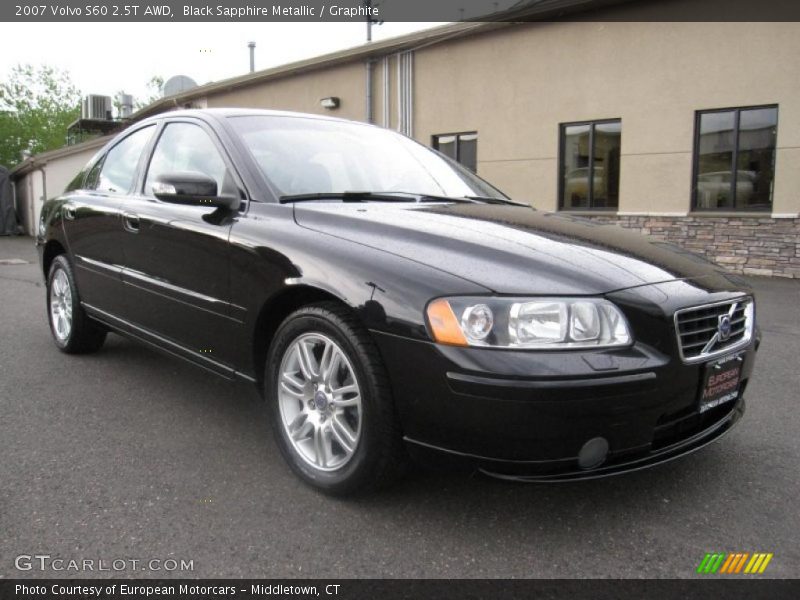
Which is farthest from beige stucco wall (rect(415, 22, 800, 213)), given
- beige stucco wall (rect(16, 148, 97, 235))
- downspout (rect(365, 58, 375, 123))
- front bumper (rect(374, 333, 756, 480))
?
beige stucco wall (rect(16, 148, 97, 235))

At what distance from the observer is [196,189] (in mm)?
3021

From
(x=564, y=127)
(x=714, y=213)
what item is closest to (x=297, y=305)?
(x=714, y=213)

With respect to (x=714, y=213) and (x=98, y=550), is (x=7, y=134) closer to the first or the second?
(x=714, y=213)

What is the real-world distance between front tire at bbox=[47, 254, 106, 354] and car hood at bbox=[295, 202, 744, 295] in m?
2.43

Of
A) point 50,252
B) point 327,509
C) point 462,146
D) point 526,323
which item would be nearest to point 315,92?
point 462,146

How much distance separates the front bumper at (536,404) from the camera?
2.08 meters

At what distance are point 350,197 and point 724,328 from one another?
1680mm

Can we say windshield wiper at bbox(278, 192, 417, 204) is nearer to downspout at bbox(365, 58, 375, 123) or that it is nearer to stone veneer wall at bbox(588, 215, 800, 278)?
stone veneer wall at bbox(588, 215, 800, 278)

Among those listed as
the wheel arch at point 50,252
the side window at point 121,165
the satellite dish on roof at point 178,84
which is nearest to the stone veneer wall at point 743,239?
the side window at point 121,165

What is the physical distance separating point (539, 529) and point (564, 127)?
10.5 m

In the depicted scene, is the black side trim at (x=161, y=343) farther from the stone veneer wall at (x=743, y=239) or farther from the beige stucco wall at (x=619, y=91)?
the beige stucco wall at (x=619, y=91)

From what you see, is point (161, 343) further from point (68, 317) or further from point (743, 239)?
point (743, 239)

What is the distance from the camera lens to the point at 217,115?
345 cm
